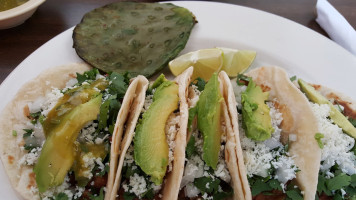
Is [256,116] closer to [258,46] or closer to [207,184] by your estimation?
[207,184]

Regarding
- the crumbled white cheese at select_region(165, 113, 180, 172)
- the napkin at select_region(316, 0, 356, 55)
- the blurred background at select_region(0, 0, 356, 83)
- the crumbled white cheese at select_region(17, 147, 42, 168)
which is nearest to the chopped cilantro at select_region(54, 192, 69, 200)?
the crumbled white cheese at select_region(17, 147, 42, 168)

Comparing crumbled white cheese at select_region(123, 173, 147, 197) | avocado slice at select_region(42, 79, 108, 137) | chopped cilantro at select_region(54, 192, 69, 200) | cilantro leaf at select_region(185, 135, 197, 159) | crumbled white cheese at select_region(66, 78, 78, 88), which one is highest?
avocado slice at select_region(42, 79, 108, 137)

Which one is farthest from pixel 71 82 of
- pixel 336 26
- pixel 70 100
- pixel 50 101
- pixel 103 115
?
pixel 336 26

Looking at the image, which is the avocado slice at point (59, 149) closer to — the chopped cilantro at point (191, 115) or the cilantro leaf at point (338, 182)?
the chopped cilantro at point (191, 115)

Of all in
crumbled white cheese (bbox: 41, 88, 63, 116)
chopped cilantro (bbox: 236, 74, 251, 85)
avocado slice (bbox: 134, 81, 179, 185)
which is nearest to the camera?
avocado slice (bbox: 134, 81, 179, 185)

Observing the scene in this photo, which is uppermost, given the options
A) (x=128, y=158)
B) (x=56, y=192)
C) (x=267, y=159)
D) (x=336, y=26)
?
(x=336, y=26)

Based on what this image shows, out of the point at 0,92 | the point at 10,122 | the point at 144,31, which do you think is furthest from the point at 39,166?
the point at 144,31

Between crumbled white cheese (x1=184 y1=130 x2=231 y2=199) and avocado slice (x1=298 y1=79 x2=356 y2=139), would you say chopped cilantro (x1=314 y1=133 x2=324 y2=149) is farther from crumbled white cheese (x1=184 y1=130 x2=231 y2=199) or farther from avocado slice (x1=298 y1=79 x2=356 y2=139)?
crumbled white cheese (x1=184 y1=130 x2=231 y2=199)

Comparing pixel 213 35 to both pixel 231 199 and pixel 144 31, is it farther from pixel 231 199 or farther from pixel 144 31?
pixel 231 199
